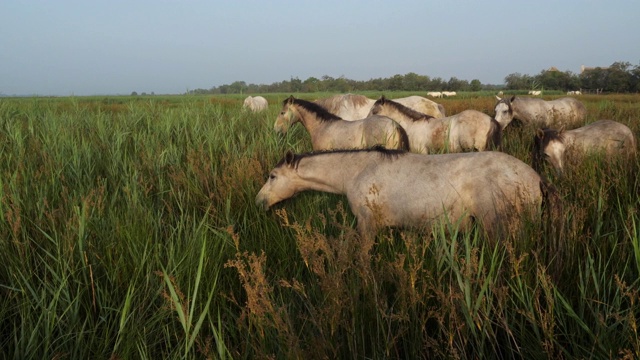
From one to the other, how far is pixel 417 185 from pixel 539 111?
1152 cm

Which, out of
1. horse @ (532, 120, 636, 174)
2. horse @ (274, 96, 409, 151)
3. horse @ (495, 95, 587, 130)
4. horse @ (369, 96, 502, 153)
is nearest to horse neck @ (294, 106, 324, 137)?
horse @ (274, 96, 409, 151)

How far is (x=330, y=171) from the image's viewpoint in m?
4.21

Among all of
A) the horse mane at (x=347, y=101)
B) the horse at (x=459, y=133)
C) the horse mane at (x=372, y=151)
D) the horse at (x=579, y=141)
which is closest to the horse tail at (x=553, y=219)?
the horse mane at (x=372, y=151)

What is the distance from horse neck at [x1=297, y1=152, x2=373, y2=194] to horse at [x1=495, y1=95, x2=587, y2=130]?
9.26 meters

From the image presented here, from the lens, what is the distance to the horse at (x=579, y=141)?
6010 mm

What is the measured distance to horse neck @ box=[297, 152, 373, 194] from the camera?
13.4ft

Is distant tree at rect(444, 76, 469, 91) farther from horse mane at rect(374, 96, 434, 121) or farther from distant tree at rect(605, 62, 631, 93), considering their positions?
horse mane at rect(374, 96, 434, 121)

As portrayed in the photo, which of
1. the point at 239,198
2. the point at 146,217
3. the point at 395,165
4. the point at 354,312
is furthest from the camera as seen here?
the point at 239,198

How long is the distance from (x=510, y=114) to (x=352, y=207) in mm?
10041

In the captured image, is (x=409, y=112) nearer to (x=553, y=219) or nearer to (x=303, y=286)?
(x=553, y=219)

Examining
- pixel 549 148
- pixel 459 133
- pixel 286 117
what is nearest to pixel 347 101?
pixel 286 117

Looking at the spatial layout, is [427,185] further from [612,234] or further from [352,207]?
[612,234]

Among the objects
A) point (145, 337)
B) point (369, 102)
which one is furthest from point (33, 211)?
point (369, 102)

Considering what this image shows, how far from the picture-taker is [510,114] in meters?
12.0
